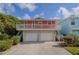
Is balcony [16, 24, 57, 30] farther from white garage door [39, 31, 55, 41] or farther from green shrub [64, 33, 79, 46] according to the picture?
green shrub [64, 33, 79, 46]

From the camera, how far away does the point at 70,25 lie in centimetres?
1542

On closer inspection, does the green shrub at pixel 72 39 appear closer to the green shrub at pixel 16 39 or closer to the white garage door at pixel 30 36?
the white garage door at pixel 30 36

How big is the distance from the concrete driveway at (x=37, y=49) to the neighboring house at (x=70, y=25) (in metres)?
0.78

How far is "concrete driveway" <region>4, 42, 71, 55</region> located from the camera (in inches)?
544

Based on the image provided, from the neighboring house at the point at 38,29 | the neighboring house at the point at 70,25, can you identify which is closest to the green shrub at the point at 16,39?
the neighboring house at the point at 38,29

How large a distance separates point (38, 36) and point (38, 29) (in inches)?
21.6

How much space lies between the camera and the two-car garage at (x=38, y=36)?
14.8 metres

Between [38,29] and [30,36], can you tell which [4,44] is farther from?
[38,29]

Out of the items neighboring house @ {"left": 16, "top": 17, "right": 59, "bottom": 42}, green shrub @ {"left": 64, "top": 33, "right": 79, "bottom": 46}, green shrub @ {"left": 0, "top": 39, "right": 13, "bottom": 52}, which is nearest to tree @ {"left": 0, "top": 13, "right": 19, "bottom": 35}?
neighboring house @ {"left": 16, "top": 17, "right": 59, "bottom": 42}

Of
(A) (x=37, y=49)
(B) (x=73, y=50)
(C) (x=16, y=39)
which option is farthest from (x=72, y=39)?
(C) (x=16, y=39)

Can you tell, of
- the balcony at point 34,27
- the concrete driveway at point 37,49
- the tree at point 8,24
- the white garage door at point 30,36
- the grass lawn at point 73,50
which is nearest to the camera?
the grass lawn at point 73,50

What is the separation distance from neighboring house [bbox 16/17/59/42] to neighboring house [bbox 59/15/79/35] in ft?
1.09

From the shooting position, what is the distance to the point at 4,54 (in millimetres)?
13625

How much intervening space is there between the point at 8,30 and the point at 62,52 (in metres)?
2.37
